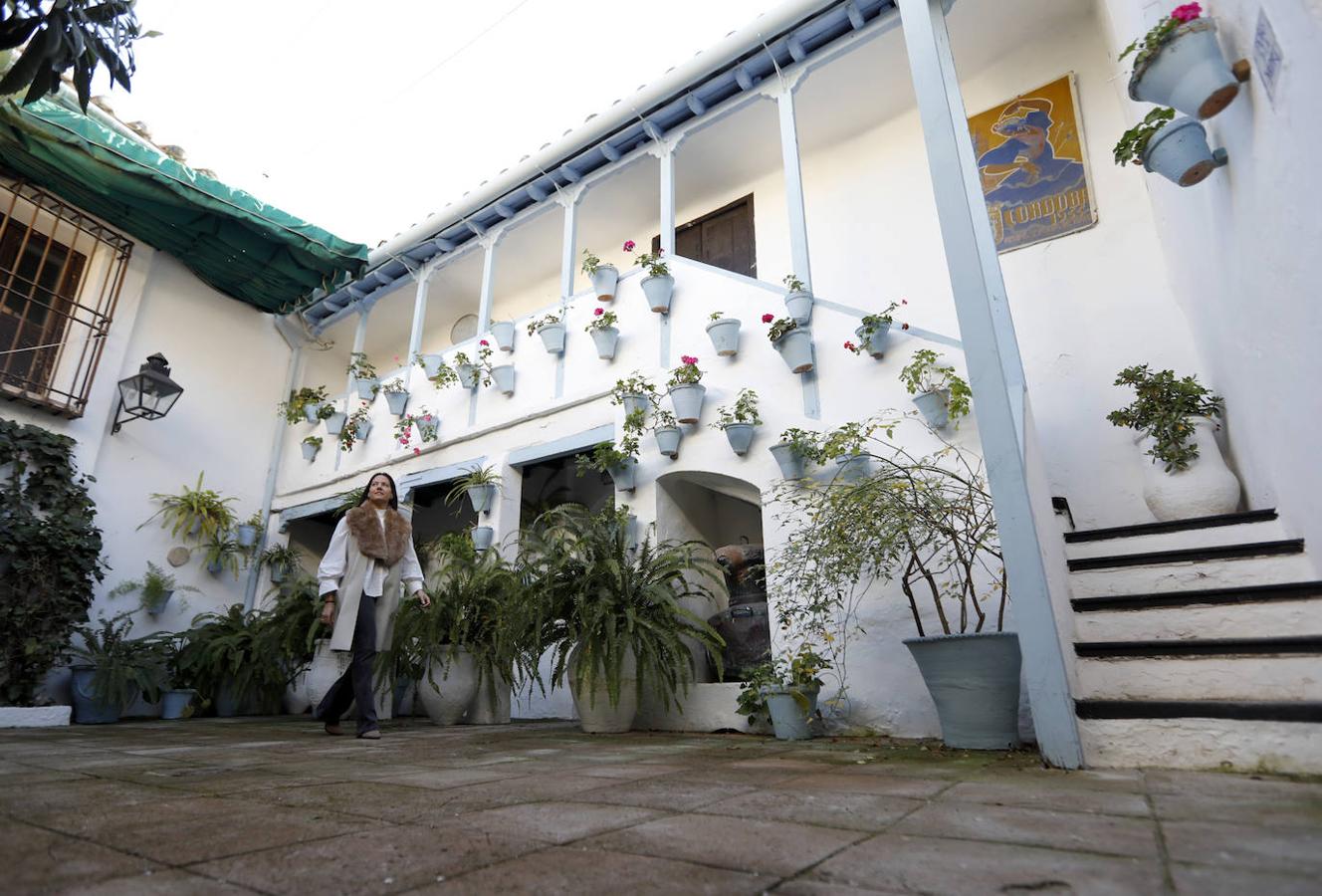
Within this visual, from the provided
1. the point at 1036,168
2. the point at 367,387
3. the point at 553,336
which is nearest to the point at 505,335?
the point at 553,336

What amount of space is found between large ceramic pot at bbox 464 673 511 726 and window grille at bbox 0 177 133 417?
16.8 feet

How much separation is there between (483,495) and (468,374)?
1.36m

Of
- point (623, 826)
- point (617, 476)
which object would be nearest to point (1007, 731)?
point (623, 826)

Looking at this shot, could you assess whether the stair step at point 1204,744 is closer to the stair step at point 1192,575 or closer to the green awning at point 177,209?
the stair step at point 1192,575

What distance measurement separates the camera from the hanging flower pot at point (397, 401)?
7.49m

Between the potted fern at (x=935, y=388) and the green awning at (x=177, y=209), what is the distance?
6.35 metres

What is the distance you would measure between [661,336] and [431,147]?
3.82 m

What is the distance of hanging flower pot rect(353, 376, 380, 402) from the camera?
25.5 feet

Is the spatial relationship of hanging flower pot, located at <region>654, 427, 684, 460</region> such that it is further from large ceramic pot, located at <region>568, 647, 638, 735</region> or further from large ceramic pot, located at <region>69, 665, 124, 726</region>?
large ceramic pot, located at <region>69, 665, 124, 726</region>

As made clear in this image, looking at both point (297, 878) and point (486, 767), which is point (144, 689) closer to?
point (486, 767)

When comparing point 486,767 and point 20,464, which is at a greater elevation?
point 20,464

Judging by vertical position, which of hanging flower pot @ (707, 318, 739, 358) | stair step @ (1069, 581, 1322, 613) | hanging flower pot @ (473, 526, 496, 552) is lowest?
stair step @ (1069, 581, 1322, 613)

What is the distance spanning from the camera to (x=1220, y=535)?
316 cm

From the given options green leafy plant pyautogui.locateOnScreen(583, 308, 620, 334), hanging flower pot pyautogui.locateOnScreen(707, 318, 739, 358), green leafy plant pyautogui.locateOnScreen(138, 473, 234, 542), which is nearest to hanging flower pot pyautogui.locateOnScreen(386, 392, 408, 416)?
green leafy plant pyautogui.locateOnScreen(138, 473, 234, 542)
